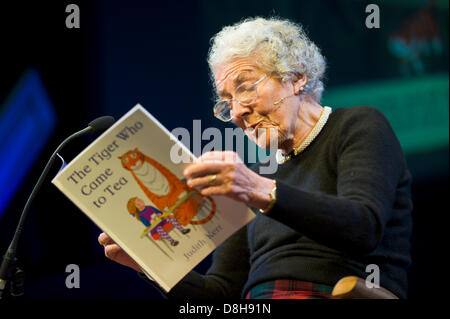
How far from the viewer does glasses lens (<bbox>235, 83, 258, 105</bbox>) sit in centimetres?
152

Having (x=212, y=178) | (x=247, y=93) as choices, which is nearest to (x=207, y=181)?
(x=212, y=178)

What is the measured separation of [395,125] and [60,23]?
2124 mm

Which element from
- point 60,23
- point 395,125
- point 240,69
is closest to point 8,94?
point 60,23

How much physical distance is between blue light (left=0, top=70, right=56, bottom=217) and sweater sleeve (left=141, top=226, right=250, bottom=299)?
155cm

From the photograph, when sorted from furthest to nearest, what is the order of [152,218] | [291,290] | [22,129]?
1. [22,129]
2. [291,290]
3. [152,218]

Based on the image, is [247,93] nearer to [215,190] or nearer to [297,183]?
[297,183]

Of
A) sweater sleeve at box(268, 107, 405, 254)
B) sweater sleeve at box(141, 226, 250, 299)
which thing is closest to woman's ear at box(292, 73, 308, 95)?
sweater sleeve at box(268, 107, 405, 254)

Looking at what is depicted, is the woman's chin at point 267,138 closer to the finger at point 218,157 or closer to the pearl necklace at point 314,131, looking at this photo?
the pearl necklace at point 314,131

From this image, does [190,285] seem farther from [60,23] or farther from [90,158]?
[60,23]

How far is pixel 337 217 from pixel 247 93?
1.91 ft

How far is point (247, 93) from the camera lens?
5.02 feet

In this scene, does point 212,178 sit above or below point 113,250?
above

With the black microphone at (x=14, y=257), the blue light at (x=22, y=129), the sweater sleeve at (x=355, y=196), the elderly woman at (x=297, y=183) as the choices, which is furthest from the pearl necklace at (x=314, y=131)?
the blue light at (x=22, y=129)

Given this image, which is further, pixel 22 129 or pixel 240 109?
pixel 22 129
